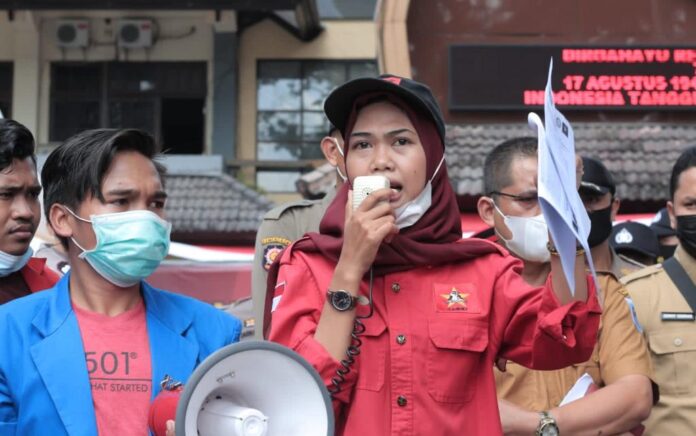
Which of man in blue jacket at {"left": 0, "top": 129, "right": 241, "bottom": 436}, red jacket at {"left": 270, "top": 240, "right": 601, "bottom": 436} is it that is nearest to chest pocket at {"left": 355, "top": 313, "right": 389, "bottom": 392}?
red jacket at {"left": 270, "top": 240, "right": 601, "bottom": 436}

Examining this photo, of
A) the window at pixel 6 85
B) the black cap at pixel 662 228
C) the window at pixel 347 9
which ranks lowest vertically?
the black cap at pixel 662 228

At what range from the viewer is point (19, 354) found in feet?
10.8

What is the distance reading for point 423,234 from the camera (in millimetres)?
3008

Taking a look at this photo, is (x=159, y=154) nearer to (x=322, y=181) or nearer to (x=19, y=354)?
(x=19, y=354)

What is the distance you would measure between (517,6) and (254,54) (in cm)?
581

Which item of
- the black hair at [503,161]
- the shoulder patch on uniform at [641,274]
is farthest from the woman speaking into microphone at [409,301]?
the shoulder patch on uniform at [641,274]

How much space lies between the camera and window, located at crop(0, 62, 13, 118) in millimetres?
17703

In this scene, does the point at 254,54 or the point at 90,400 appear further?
the point at 254,54

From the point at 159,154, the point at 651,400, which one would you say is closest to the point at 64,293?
the point at 159,154

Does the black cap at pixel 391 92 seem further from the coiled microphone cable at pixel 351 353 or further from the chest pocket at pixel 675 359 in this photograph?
the chest pocket at pixel 675 359

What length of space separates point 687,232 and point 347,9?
13747mm

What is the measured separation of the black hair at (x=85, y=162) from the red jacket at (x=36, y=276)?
0.43 m

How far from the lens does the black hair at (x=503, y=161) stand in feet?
13.9

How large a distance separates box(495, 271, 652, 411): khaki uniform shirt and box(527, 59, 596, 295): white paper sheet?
Result: 1269 mm
